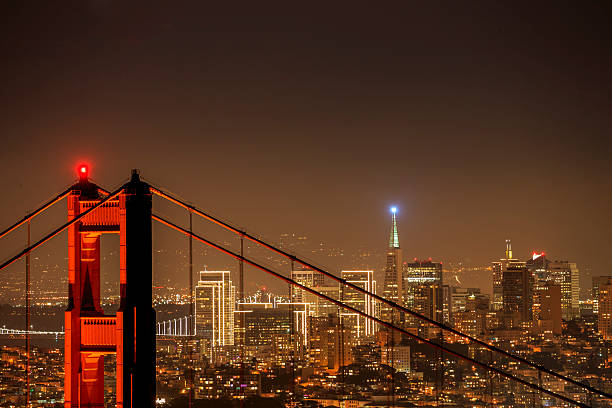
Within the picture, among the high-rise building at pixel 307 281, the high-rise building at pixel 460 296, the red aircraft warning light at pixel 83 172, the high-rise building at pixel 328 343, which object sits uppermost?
the red aircraft warning light at pixel 83 172

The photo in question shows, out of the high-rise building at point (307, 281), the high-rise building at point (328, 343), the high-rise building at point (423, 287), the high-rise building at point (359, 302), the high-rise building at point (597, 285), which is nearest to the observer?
the high-rise building at point (307, 281)

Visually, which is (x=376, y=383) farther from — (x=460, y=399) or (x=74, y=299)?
(x=74, y=299)

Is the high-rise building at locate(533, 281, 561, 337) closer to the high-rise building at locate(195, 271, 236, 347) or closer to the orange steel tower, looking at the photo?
the high-rise building at locate(195, 271, 236, 347)

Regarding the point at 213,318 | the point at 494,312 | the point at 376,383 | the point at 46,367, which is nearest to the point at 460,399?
the point at 376,383

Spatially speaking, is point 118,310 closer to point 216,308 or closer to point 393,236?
point 216,308

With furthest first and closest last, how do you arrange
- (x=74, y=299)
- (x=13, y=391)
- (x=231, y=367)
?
(x=231, y=367) → (x=13, y=391) → (x=74, y=299)

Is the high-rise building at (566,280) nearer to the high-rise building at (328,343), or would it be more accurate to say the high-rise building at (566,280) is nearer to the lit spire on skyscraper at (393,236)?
the lit spire on skyscraper at (393,236)

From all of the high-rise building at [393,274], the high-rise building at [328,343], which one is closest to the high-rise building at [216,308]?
the high-rise building at [328,343]
